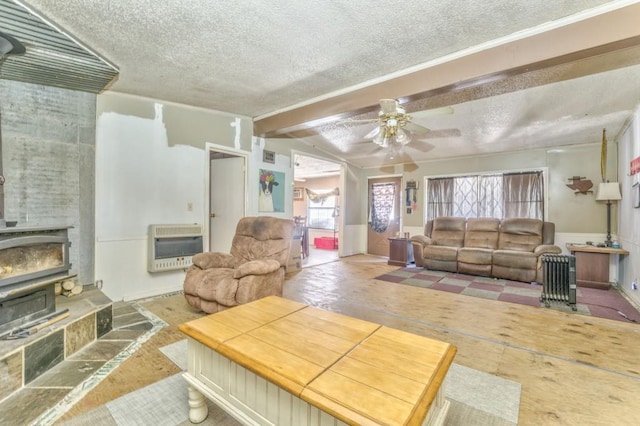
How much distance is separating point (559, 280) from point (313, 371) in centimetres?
372

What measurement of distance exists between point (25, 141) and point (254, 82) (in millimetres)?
2300

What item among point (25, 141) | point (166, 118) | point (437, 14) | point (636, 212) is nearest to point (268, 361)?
point (437, 14)

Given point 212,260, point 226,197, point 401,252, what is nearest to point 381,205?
point 401,252

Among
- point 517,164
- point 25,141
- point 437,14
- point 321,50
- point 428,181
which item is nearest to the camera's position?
point 437,14

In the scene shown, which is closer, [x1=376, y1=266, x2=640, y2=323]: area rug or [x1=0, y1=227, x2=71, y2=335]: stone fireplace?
[x1=0, y1=227, x2=71, y2=335]: stone fireplace

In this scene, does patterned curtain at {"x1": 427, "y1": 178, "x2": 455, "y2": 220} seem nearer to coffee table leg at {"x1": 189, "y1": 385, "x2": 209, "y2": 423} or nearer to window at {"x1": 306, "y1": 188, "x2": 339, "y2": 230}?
window at {"x1": 306, "y1": 188, "x2": 339, "y2": 230}

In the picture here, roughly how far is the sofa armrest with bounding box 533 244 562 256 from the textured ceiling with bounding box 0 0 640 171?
1783 mm

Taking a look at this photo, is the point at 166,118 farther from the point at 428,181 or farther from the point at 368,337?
the point at 428,181

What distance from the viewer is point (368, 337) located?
145cm

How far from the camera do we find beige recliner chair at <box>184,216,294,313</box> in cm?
274

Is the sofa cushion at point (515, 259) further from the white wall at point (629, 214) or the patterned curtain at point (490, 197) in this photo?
the patterned curtain at point (490, 197)

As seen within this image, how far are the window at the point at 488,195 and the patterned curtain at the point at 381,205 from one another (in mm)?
931

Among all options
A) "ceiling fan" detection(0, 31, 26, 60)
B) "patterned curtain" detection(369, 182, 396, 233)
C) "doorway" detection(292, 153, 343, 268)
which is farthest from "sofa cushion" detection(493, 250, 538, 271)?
Answer: "ceiling fan" detection(0, 31, 26, 60)

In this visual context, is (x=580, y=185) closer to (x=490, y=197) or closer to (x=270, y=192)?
(x=490, y=197)
